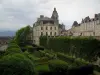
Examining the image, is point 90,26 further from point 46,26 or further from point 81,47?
point 81,47

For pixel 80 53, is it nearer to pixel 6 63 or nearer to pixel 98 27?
pixel 6 63

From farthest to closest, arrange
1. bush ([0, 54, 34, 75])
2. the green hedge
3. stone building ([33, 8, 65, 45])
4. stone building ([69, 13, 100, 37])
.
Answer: stone building ([33, 8, 65, 45]) < stone building ([69, 13, 100, 37]) < the green hedge < bush ([0, 54, 34, 75])

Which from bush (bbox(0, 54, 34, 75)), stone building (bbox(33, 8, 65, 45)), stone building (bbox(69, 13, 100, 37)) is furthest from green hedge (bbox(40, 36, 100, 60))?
stone building (bbox(33, 8, 65, 45))

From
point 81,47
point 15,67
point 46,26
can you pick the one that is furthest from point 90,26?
point 15,67

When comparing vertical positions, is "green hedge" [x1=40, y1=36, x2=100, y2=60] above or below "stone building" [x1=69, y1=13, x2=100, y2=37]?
below

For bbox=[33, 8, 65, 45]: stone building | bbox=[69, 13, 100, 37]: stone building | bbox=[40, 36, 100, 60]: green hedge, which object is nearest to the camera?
bbox=[40, 36, 100, 60]: green hedge

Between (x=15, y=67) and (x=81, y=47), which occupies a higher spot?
(x=15, y=67)

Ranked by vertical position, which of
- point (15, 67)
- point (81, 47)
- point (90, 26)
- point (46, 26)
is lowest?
point (81, 47)

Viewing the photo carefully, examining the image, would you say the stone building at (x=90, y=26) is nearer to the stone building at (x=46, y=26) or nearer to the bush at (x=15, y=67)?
the stone building at (x=46, y=26)

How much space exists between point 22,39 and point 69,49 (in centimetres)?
4804

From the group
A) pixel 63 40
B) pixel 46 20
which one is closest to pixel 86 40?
pixel 63 40

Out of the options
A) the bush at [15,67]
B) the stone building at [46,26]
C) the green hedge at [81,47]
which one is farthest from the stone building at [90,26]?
the bush at [15,67]

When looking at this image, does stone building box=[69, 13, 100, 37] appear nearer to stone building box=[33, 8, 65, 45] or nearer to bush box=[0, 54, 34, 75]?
stone building box=[33, 8, 65, 45]

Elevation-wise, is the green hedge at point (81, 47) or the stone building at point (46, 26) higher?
the stone building at point (46, 26)
